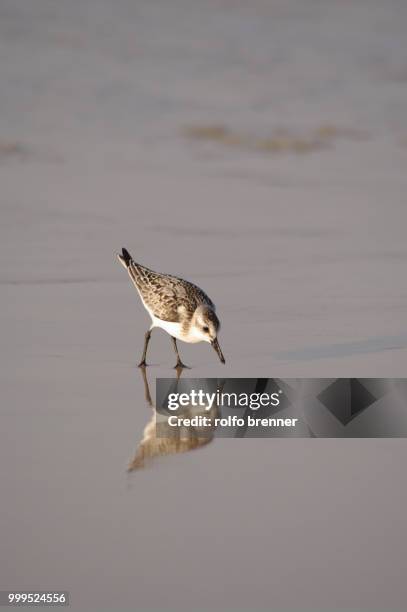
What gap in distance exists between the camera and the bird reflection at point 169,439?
18.5ft

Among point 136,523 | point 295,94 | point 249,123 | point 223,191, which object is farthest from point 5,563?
point 295,94

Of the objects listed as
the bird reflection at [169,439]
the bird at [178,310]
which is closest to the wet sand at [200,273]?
the bird reflection at [169,439]

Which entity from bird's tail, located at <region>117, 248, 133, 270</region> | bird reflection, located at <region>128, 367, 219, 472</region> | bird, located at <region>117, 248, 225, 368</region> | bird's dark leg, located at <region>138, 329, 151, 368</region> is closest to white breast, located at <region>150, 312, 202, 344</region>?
bird, located at <region>117, 248, 225, 368</region>

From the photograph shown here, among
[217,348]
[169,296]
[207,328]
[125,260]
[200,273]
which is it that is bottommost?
[217,348]

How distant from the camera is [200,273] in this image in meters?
9.59

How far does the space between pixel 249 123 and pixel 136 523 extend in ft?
31.6

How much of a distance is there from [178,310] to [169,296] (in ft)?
0.72

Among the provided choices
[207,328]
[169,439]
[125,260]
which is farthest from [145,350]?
[169,439]

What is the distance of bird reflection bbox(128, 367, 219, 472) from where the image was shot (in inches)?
223

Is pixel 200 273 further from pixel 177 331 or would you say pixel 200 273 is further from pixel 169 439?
pixel 169 439

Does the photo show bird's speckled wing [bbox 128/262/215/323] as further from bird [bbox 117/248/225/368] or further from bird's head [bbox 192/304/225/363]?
bird's head [bbox 192/304/225/363]

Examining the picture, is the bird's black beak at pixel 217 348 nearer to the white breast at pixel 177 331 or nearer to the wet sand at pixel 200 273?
the wet sand at pixel 200 273

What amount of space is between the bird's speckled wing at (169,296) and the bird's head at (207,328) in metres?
0.22

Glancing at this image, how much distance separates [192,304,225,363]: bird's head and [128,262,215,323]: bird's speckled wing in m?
0.22
